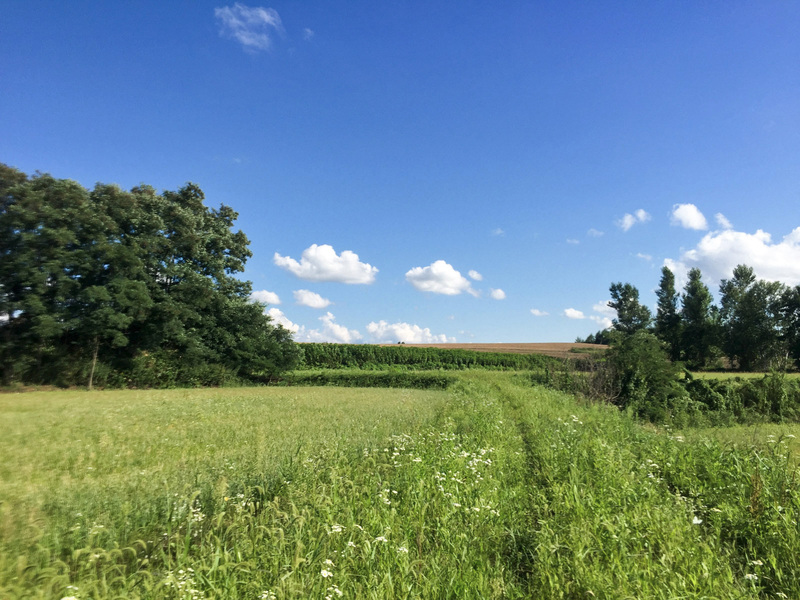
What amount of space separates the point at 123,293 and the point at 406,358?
29.2 m

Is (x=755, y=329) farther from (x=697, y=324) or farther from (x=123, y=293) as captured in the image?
(x=123, y=293)

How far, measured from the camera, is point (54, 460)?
7723 mm

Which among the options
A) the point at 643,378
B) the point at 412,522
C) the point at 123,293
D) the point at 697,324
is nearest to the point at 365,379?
the point at 123,293

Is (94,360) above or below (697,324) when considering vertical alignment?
below

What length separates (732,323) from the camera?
5381 cm

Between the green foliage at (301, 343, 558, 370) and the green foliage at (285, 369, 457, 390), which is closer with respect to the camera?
the green foliage at (285, 369, 457, 390)

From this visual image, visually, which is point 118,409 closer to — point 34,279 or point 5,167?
point 34,279

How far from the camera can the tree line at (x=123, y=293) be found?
2441cm

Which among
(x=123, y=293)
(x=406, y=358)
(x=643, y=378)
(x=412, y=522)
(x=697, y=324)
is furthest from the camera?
(x=697, y=324)

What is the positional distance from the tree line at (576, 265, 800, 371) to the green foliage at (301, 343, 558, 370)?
12.0 m

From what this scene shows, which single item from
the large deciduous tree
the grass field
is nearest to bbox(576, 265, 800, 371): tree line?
the large deciduous tree

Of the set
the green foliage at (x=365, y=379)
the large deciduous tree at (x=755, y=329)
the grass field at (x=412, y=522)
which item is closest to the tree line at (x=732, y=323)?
the large deciduous tree at (x=755, y=329)

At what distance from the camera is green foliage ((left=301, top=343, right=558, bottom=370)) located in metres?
45.7

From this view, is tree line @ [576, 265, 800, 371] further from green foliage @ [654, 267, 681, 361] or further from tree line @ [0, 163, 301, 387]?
tree line @ [0, 163, 301, 387]
